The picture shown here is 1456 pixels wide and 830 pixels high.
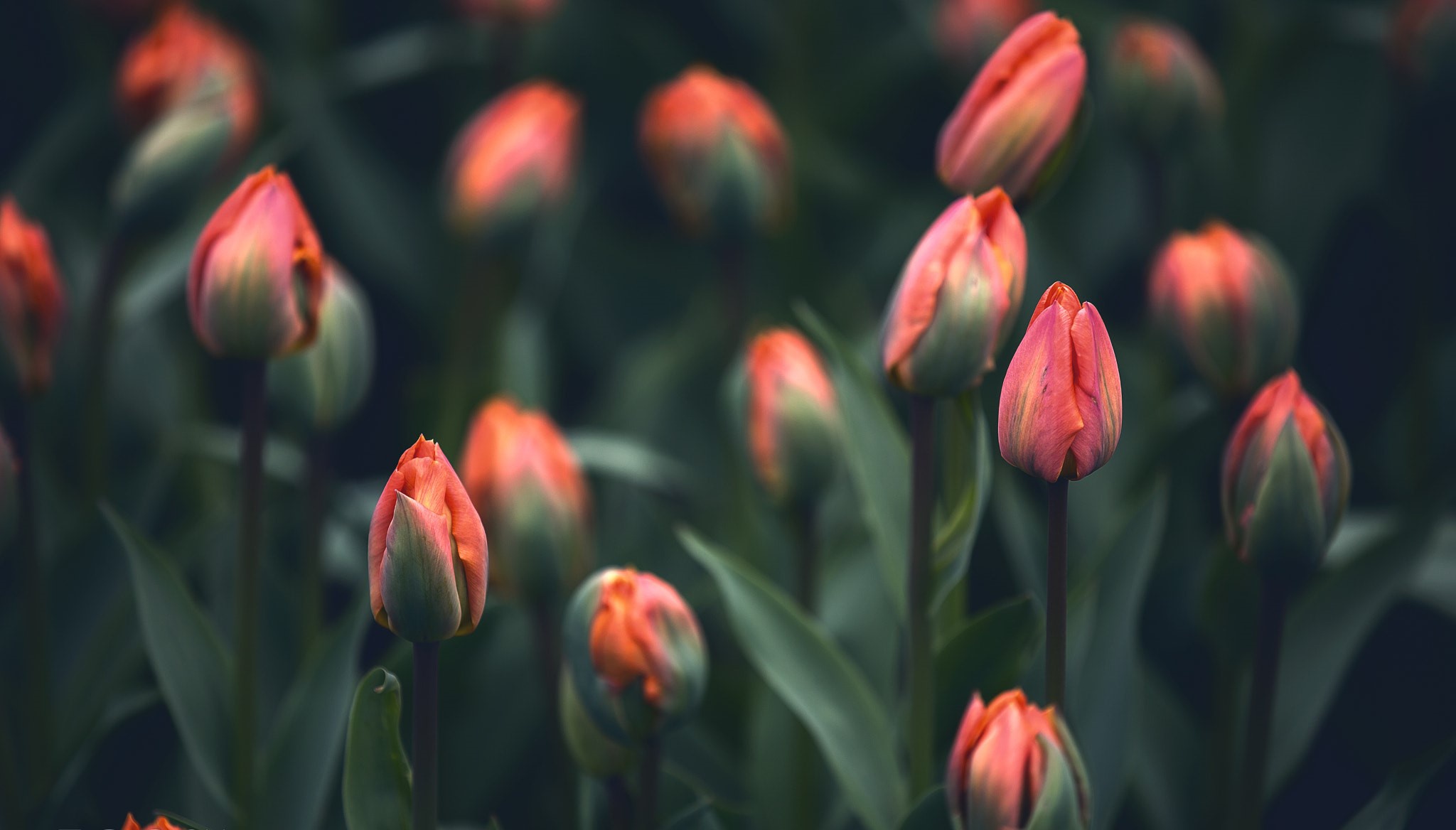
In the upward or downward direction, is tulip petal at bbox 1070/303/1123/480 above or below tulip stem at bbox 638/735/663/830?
above

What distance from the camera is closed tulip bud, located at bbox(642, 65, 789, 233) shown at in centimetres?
83

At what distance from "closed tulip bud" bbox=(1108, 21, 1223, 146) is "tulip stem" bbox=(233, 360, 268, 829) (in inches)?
24.0

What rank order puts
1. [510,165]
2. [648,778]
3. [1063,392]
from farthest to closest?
[510,165], [648,778], [1063,392]

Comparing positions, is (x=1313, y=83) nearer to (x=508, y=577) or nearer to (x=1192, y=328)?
(x=1192, y=328)

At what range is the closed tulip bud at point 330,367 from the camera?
71cm

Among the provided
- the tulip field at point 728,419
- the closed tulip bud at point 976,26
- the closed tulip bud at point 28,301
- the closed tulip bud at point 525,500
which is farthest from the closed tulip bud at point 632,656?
the closed tulip bud at point 976,26

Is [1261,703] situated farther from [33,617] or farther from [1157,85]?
[33,617]

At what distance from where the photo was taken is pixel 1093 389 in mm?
459

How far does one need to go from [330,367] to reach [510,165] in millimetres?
234

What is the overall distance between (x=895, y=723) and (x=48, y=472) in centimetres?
64

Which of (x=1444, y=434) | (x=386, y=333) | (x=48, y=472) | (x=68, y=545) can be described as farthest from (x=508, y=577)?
(x=1444, y=434)

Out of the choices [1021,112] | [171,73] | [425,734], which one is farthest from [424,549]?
[171,73]

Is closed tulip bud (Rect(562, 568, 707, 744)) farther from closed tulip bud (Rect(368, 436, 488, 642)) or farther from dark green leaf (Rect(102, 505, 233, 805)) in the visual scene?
dark green leaf (Rect(102, 505, 233, 805))

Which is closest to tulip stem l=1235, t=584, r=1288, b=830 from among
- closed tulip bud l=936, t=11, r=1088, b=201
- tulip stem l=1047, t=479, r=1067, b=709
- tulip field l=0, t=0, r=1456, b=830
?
tulip field l=0, t=0, r=1456, b=830
